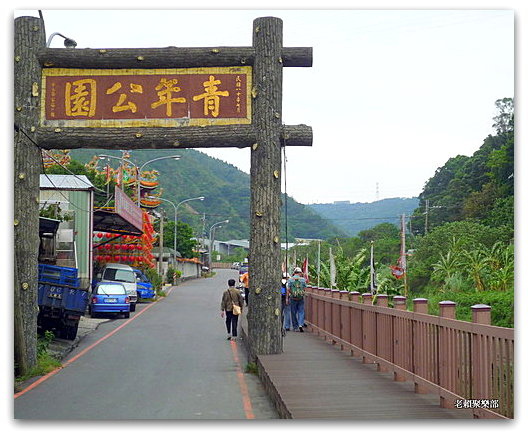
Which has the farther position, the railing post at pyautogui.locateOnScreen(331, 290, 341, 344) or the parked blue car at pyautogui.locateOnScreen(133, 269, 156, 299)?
the parked blue car at pyautogui.locateOnScreen(133, 269, 156, 299)

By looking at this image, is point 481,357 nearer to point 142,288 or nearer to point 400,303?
point 400,303

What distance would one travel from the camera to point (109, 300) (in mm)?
26656

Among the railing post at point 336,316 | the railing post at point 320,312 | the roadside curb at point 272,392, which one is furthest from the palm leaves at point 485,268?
the roadside curb at point 272,392

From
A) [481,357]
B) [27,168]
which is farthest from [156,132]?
[481,357]

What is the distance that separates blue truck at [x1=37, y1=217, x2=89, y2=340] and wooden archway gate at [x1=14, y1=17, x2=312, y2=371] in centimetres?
455

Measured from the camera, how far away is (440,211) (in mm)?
61625

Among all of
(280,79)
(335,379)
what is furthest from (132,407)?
(280,79)

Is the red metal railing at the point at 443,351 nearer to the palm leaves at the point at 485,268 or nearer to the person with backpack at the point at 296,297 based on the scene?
the person with backpack at the point at 296,297

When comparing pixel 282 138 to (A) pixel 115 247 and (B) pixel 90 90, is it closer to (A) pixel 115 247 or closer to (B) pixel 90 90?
(B) pixel 90 90

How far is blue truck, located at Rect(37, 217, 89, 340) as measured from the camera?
17.4 m

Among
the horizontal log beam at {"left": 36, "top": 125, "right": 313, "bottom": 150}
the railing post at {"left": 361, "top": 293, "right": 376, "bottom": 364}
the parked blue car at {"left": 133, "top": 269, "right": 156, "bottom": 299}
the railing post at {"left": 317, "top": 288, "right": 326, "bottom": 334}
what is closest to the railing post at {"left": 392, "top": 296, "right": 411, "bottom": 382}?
the railing post at {"left": 361, "top": 293, "right": 376, "bottom": 364}

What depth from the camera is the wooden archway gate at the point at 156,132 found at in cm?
1271

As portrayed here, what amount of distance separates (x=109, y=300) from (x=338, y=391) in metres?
18.5

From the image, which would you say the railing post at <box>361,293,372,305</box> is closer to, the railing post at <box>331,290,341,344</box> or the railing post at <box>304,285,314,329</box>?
the railing post at <box>331,290,341,344</box>
